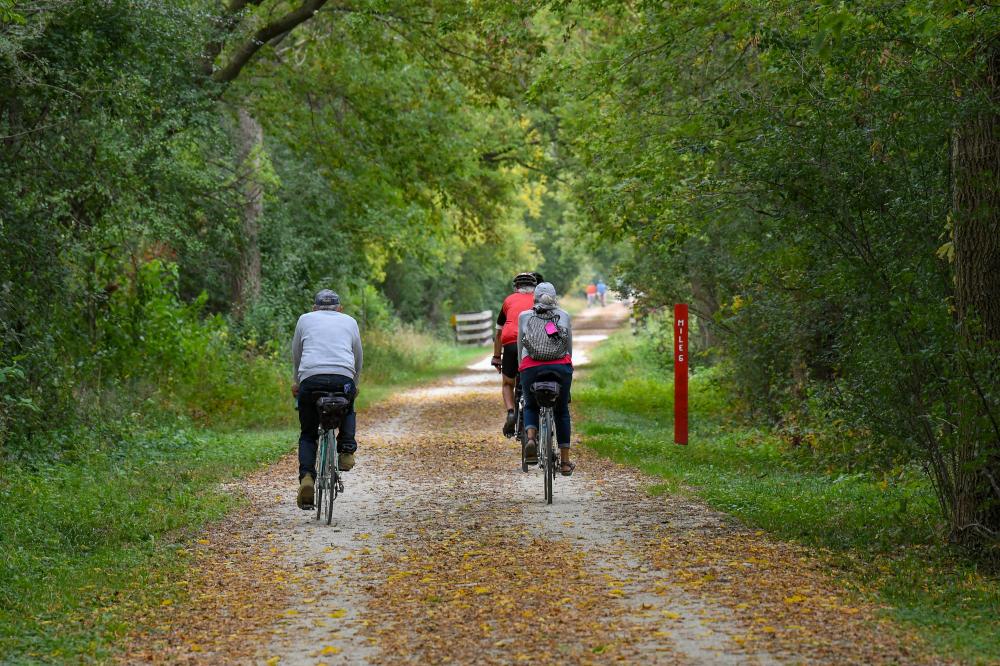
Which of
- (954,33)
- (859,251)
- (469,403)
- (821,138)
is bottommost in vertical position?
(469,403)

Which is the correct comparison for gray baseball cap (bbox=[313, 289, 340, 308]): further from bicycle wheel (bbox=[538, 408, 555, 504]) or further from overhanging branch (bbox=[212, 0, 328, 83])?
overhanging branch (bbox=[212, 0, 328, 83])

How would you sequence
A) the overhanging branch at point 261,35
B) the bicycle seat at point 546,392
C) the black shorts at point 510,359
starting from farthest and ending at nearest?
the overhanging branch at point 261,35
the black shorts at point 510,359
the bicycle seat at point 546,392

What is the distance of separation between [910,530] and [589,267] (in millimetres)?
91366

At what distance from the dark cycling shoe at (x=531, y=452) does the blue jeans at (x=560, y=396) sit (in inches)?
6.6

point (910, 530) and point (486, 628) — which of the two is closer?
point (486, 628)

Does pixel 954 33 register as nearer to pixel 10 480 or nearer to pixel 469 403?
pixel 10 480

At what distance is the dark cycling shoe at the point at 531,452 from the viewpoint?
11727mm

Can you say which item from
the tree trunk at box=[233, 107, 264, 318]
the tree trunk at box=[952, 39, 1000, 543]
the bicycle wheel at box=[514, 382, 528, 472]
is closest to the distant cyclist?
the bicycle wheel at box=[514, 382, 528, 472]

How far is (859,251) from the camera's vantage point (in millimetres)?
8641

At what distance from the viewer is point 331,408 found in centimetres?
1039

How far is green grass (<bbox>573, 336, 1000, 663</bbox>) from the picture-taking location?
22.9ft

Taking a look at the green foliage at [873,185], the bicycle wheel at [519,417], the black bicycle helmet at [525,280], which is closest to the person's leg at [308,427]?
the bicycle wheel at [519,417]

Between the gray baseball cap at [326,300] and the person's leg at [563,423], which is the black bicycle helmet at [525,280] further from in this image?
the gray baseball cap at [326,300]

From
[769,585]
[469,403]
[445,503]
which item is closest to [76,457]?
[445,503]
